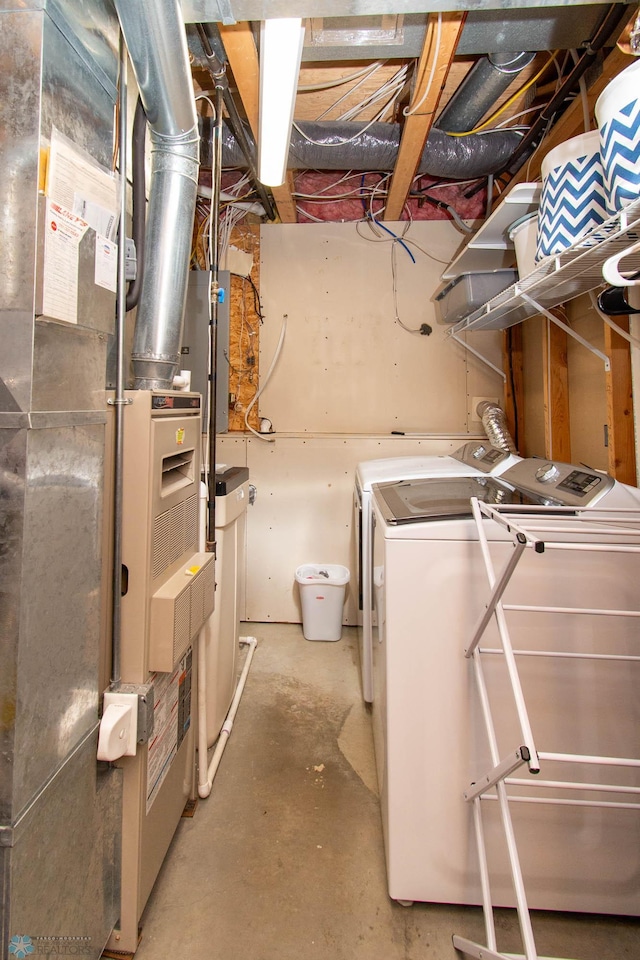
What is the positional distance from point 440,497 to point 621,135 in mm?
970

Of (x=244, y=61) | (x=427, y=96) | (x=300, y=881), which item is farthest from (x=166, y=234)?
(x=300, y=881)

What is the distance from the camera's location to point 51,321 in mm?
839

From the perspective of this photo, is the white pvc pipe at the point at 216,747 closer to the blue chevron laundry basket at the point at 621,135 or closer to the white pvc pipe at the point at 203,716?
the white pvc pipe at the point at 203,716

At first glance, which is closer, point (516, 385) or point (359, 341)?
point (516, 385)

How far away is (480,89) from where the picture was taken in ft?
6.05

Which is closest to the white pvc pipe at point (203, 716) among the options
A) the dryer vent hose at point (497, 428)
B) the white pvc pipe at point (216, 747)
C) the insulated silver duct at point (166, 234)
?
the white pvc pipe at point (216, 747)

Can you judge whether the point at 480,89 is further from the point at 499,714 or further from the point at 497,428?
the point at 499,714

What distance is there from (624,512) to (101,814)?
1.52m

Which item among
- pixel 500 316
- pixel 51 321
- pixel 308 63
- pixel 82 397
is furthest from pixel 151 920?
pixel 308 63

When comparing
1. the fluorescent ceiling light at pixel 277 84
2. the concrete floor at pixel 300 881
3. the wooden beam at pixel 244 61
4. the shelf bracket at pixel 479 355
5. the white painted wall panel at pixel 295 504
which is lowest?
the concrete floor at pixel 300 881

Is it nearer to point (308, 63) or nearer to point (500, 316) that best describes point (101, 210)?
point (308, 63)

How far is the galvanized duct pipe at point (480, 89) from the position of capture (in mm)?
1670

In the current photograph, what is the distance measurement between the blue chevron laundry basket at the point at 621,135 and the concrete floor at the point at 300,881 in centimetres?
184

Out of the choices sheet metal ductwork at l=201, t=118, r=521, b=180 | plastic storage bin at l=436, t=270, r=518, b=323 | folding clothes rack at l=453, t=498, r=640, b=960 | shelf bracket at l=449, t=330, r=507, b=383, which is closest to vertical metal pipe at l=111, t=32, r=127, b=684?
folding clothes rack at l=453, t=498, r=640, b=960
